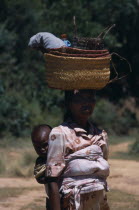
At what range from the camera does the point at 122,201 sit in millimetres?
7273

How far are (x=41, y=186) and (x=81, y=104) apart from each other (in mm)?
5010

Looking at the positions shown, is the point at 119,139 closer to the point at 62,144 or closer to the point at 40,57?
the point at 40,57

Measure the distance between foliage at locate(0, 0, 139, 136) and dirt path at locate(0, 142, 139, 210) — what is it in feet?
12.0

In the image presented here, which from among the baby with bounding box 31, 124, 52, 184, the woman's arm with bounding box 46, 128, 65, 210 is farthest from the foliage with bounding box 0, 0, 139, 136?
the woman's arm with bounding box 46, 128, 65, 210

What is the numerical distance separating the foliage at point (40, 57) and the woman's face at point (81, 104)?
9.28 m

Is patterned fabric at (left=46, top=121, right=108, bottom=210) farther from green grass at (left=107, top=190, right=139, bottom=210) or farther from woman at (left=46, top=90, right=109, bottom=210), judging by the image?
green grass at (left=107, top=190, right=139, bottom=210)

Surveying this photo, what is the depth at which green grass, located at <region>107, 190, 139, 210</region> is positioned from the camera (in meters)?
6.94

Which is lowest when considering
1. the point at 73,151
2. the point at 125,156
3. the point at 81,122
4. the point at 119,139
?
the point at 119,139

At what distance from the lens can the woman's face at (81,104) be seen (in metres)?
3.34

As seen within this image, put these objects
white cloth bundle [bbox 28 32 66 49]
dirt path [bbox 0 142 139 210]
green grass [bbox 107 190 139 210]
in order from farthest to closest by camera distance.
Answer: dirt path [bbox 0 142 139 210] → green grass [bbox 107 190 139 210] → white cloth bundle [bbox 28 32 66 49]

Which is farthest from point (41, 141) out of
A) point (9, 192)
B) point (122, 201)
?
point (9, 192)

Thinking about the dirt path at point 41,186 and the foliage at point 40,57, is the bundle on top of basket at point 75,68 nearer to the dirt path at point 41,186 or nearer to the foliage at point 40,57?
the dirt path at point 41,186

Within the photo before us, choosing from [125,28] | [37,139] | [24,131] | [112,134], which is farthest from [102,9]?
[37,139]

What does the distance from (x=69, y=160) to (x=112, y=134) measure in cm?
1108
